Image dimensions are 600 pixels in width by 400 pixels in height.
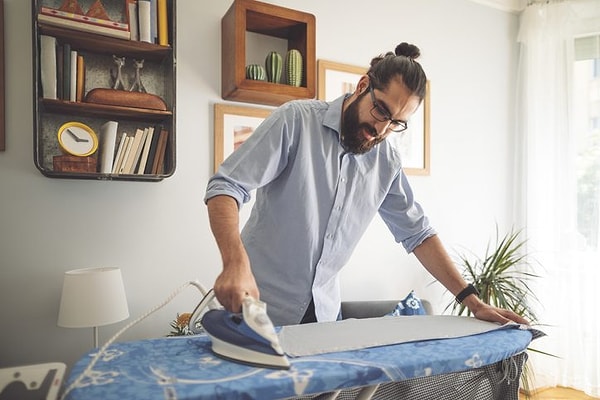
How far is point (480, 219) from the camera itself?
3.01 m

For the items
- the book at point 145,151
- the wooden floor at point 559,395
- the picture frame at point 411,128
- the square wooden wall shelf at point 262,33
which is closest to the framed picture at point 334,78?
the picture frame at point 411,128

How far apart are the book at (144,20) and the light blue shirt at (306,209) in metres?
0.87

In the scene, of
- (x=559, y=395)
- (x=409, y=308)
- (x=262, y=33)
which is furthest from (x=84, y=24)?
(x=559, y=395)

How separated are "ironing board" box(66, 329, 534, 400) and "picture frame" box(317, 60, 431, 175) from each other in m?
1.65

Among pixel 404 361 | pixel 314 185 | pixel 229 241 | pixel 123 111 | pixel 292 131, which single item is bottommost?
pixel 404 361

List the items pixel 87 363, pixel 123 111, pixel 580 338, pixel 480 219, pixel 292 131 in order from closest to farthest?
pixel 87 363, pixel 292 131, pixel 123 111, pixel 580 338, pixel 480 219

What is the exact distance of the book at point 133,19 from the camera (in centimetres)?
180

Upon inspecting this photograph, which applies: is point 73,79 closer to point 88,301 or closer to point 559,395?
point 88,301

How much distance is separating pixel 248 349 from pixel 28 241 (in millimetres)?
1406

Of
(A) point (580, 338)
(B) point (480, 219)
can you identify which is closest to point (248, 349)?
(B) point (480, 219)

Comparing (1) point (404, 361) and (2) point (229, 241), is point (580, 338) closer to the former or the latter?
(1) point (404, 361)

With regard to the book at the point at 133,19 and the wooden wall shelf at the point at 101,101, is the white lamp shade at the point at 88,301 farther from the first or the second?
the book at the point at 133,19

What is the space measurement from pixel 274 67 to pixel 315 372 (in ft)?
5.23

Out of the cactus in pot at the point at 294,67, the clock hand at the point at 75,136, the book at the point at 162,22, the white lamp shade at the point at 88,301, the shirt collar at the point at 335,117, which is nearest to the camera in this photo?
the shirt collar at the point at 335,117
